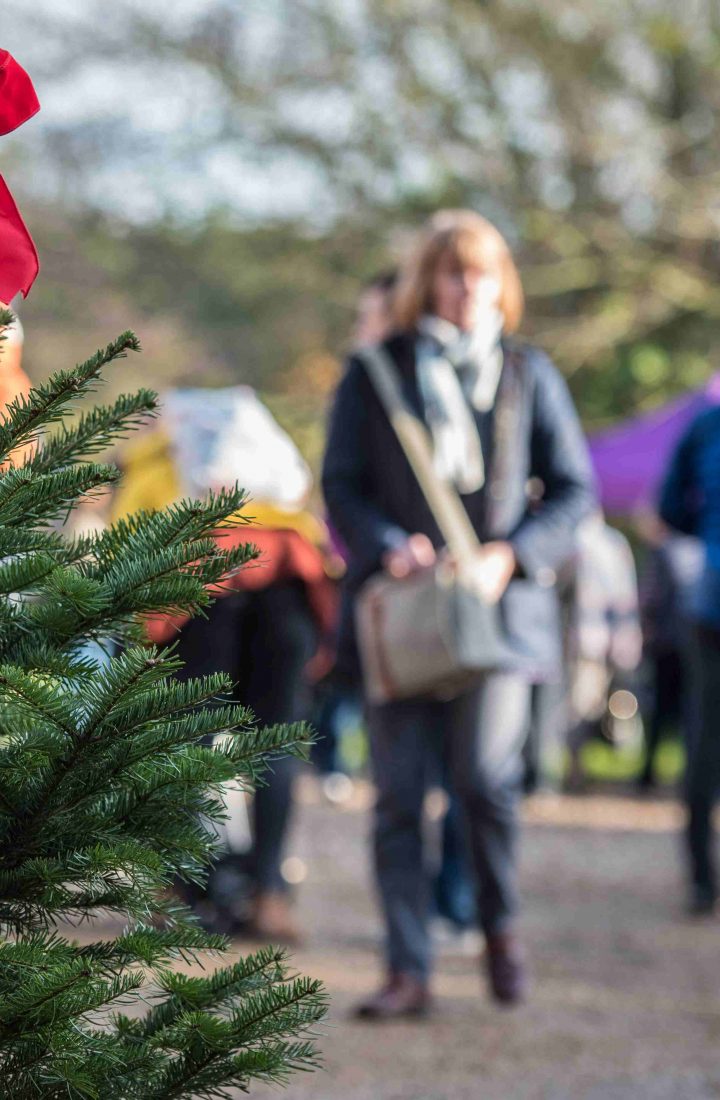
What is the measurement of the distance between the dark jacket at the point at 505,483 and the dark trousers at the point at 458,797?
0.19 m

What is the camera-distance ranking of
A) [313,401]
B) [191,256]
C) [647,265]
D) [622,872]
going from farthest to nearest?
[191,256] → [313,401] → [647,265] → [622,872]

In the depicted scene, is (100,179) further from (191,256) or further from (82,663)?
(82,663)

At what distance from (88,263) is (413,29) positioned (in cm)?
576

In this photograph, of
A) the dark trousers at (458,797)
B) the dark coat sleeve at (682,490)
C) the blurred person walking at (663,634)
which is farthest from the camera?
the blurred person walking at (663,634)

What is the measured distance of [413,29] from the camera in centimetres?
1933

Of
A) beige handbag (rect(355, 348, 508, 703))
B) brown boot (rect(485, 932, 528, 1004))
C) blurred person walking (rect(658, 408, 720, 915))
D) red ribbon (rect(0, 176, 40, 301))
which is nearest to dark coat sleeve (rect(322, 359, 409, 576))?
beige handbag (rect(355, 348, 508, 703))

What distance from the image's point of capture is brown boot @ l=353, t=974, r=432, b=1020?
14.2 ft

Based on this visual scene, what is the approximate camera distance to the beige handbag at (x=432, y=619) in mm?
4316

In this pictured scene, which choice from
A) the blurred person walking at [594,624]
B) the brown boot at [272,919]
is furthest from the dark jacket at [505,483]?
the blurred person walking at [594,624]

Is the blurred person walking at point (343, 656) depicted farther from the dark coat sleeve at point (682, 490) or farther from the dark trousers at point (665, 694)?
the dark trousers at point (665, 694)

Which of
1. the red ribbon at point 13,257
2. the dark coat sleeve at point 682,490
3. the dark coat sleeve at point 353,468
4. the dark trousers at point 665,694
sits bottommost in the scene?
the dark trousers at point 665,694

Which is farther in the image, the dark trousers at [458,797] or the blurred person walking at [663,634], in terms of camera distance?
→ the blurred person walking at [663,634]

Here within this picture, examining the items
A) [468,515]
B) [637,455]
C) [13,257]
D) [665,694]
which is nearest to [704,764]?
[468,515]

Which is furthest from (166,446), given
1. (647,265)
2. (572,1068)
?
(647,265)
